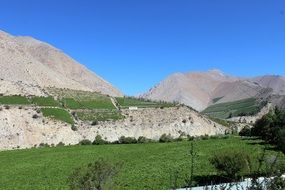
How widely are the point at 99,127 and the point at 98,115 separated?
21.1 ft

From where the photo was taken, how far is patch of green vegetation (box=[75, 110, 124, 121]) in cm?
11925

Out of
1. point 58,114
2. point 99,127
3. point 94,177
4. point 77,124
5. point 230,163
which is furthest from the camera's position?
point 99,127

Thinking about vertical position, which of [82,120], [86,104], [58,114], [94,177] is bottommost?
[94,177]

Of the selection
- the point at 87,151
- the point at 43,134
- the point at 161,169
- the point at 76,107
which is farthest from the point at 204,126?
the point at 161,169

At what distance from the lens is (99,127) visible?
116 m

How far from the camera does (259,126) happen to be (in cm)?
9494

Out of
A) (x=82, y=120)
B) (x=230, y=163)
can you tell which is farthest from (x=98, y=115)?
(x=230, y=163)

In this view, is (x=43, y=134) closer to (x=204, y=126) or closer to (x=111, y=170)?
(x=204, y=126)

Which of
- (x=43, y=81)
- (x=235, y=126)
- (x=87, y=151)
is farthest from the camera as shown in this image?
(x=43, y=81)

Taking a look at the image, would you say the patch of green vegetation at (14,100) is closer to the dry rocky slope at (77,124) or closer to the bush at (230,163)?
the dry rocky slope at (77,124)

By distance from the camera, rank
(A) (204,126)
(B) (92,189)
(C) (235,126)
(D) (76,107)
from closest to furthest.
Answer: (B) (92,189) < (D) (76,107) < (A) (204,126) < (C) (235,126)

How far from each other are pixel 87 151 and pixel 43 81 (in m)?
92.6

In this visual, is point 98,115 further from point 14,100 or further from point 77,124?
point 14,100

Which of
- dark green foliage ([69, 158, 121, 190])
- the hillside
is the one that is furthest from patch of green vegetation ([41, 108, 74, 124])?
dark green foliage ([69, 158, 121, 190])
